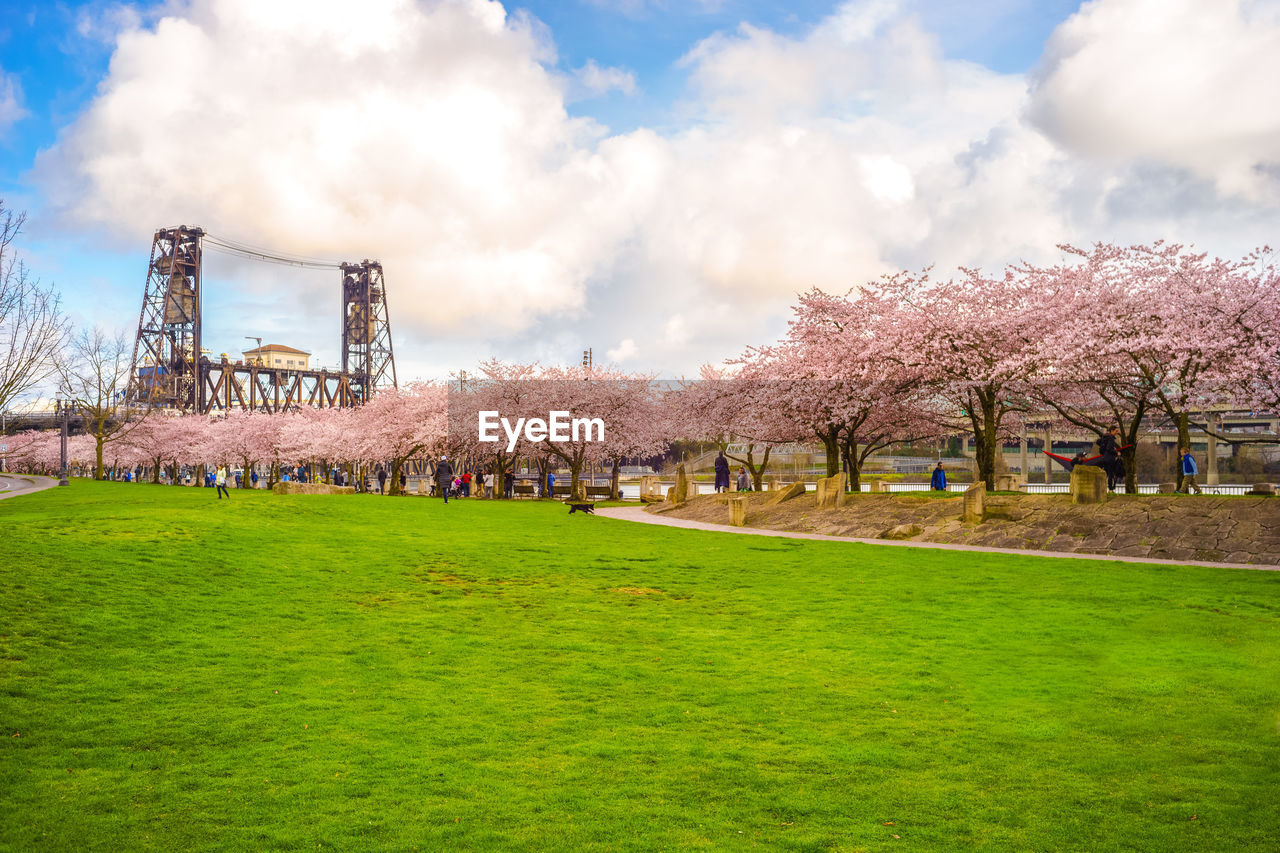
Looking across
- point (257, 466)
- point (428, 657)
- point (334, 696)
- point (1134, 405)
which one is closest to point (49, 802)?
point (334, 696)

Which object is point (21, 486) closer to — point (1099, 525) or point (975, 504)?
point (975, 504)

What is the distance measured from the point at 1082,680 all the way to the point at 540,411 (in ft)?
132

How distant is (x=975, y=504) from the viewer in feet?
72.7

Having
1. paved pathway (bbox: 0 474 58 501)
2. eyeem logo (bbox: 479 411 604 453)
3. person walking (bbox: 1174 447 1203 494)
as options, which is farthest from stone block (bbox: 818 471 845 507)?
paved pathway (bbox: 0 474 58 501)

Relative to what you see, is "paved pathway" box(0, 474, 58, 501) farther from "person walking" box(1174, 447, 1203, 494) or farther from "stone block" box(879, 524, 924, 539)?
"person walking" box(1174, 447, 1203, 494)

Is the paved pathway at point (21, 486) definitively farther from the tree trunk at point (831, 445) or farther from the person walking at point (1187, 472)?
the person walking at point (1187, 472)

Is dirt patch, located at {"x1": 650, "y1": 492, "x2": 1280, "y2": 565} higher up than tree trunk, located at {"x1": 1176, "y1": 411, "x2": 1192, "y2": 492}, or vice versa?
tree trunk, located at {"x1": 1176, "y1": 411, "x2": 1192, "y2": 492}

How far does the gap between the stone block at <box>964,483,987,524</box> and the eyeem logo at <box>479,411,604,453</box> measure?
27249 millimetres

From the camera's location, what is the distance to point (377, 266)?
126 meters

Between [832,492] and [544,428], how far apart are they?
911 inches

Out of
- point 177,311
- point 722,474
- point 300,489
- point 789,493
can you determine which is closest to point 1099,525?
point 789,493

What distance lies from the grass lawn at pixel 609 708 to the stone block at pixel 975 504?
25.4 ft

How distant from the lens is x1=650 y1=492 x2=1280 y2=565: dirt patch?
1836 centimetres

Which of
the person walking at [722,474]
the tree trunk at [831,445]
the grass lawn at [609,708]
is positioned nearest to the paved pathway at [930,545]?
the grass lawn at [609,708]
